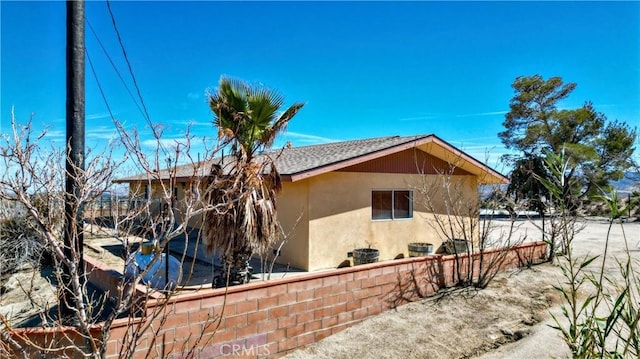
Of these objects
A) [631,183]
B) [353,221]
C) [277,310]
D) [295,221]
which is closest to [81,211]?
[277,310]

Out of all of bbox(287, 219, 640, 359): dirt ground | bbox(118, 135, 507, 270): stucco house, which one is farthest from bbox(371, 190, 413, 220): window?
bbox(287, 219, 640, 359): dirt ground

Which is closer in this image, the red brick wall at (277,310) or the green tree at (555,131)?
the red brick wall at (277,310)

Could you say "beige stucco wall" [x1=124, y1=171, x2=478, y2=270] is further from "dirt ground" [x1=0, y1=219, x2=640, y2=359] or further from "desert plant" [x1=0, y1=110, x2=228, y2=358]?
"desert plant" [x1=0, y1=110, x2=228, y2=358]

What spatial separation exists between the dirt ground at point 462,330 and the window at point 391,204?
144 inches

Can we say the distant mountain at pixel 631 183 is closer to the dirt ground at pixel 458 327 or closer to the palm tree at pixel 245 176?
the dirt ground at pixel 458 327

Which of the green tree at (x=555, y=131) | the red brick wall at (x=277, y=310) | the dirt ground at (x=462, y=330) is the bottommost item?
the dirt ground at (x=462, y=330)

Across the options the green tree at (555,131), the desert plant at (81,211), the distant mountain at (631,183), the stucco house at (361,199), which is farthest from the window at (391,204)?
the green tree at (555,131)

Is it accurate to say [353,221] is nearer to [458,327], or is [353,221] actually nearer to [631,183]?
[458,327]

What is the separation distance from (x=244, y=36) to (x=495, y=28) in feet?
26.5

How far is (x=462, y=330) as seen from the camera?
6570 millimetres

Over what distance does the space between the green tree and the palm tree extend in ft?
73.9

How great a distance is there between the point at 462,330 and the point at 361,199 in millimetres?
4839

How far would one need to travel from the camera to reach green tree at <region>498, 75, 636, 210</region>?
25.4 m

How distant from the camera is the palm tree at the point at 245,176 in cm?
664
